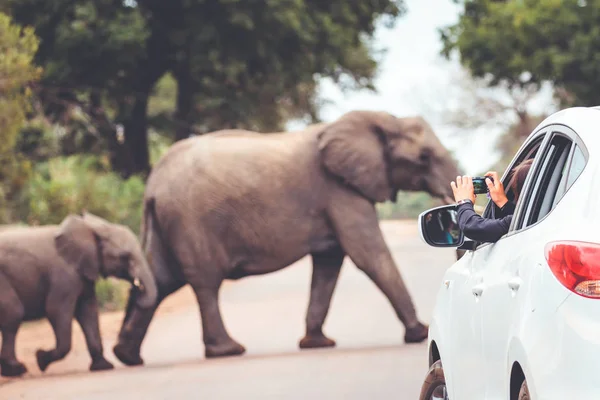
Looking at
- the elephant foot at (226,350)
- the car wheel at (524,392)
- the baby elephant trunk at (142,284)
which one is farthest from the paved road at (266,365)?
the car wheel at (524,392)

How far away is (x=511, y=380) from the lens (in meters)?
4.62

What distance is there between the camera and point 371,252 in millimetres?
15477

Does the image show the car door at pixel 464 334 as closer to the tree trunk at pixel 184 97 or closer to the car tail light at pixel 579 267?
the car tail light at pixel 579 267

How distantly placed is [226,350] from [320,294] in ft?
4.92

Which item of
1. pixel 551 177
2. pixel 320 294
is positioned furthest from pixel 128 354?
pixel 551 177

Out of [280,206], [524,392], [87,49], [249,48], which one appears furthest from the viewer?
[249,48]

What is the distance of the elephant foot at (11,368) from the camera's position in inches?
583

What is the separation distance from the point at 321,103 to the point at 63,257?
Answer: 1139 inches

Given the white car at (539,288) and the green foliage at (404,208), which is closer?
the white car at (539,288)

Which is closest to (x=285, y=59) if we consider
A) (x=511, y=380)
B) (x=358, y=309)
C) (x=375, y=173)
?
(x=358, y=309)

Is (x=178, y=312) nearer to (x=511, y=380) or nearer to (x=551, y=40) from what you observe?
(x=551, y=40)

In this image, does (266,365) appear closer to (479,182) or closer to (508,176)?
(508,176)

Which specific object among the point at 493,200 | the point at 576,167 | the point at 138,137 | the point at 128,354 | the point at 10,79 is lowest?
the point at 138,137

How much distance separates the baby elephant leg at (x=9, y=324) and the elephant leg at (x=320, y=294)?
3.12 meters
